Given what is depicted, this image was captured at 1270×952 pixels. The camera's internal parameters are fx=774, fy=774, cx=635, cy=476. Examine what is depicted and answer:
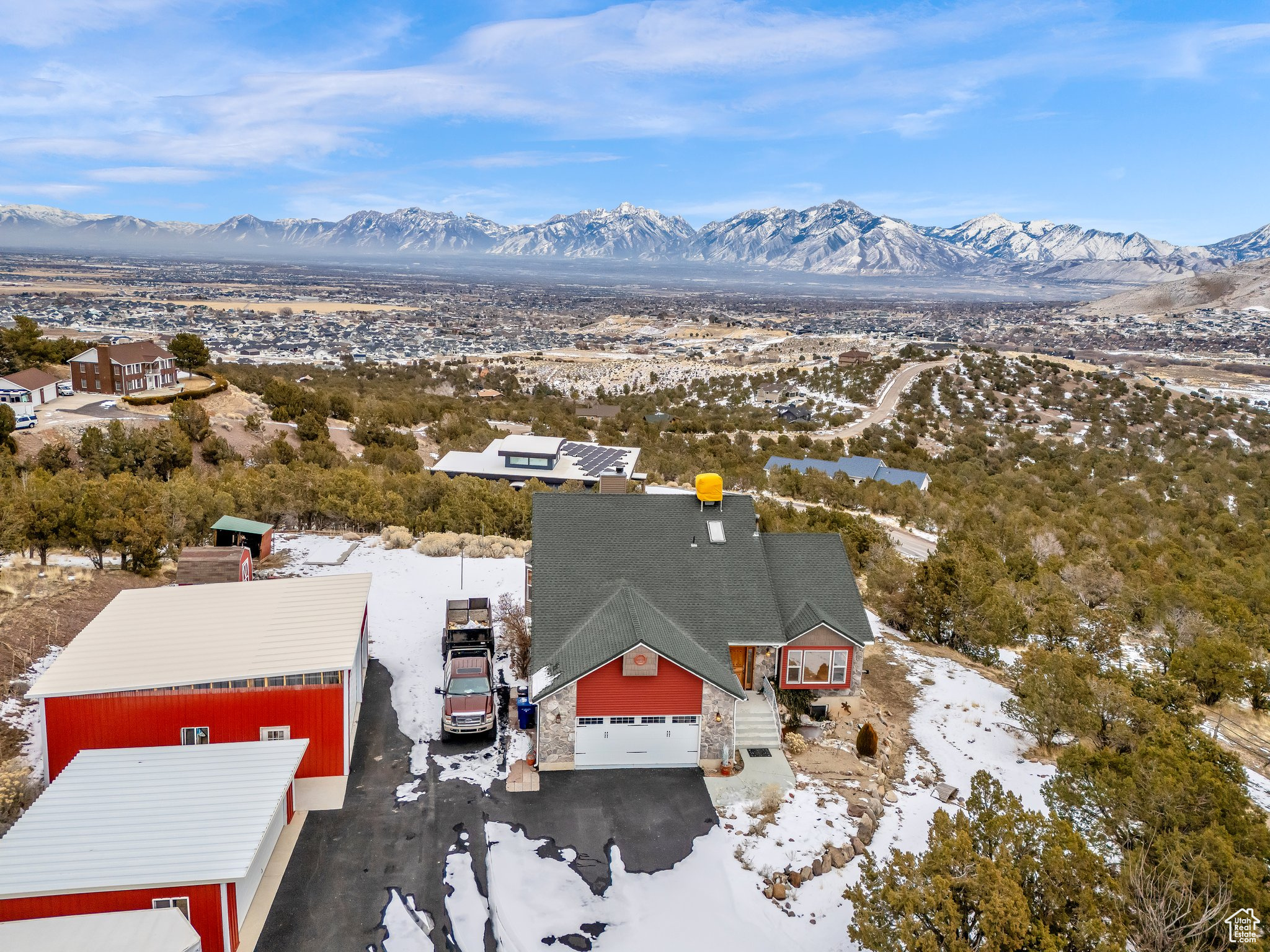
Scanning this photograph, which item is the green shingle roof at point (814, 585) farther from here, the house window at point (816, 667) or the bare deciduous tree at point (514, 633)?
the bare deciduous tree at point (514, 633)

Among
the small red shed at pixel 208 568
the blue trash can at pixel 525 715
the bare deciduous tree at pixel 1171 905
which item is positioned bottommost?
the blue trash can at pixel 525 715

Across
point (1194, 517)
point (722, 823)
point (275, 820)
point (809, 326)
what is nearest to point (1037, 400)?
point (1194, 517)

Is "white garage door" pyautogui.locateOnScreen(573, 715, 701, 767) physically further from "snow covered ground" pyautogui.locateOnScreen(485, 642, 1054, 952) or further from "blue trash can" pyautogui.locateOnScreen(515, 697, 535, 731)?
"snow covered ground" pyautogui.locateOnScreen(485, 642, 1054, 952)

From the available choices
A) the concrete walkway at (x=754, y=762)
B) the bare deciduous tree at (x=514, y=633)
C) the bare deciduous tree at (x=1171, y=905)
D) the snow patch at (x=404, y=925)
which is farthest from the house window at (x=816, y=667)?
the snow patch at (x=404, y=925)

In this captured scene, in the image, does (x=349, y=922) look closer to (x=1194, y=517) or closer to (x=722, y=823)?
(x=722, y=823)

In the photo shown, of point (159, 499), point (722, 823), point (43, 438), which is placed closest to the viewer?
point (722, 823)

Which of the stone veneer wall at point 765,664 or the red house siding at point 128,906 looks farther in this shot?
the stone veneer wall at point 765,664
